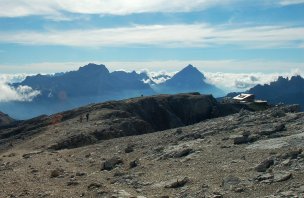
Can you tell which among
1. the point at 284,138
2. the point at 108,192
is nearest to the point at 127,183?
the point at 108,192

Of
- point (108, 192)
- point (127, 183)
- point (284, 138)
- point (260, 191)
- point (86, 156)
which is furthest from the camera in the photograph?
point (86, 156)

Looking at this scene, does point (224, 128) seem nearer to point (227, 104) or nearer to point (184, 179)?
point (184, 179)

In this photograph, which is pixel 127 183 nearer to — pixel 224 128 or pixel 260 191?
pixel 260 191

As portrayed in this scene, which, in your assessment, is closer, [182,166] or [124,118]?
[182,166]

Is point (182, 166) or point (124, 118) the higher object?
point (124, 118)

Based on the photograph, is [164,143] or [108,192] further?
[164,143]

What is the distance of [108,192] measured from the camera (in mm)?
23672

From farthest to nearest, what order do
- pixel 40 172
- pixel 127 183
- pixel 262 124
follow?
pixel 262 124 < pixel 40 172 < pixel 127 183

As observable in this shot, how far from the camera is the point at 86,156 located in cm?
3947

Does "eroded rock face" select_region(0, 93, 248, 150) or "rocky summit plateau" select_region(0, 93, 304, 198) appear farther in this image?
Result: "eroded rock face" select_region(0, 93, 248, 150)

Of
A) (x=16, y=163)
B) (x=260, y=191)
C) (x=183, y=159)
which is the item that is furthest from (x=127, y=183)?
(x=16, y=163)

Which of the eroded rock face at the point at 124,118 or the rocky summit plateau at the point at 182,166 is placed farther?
the eroded rock face at the point at 124,118

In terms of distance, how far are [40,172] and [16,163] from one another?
766cm

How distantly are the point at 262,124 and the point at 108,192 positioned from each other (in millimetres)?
17321
